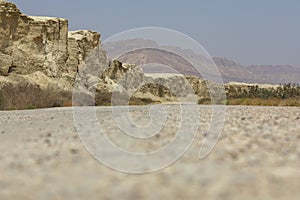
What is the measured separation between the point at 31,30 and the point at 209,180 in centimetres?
2638

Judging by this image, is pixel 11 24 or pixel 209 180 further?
pixel 11 24

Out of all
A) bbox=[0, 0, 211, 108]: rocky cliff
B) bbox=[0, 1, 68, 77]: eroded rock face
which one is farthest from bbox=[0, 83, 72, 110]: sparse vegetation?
bbox=[0, 1, 68, 77]: eroded rock face

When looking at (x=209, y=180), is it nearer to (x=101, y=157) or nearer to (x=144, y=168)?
(x=144, y=168)

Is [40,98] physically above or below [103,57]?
below

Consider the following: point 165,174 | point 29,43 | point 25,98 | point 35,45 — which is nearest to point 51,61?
point 35,45

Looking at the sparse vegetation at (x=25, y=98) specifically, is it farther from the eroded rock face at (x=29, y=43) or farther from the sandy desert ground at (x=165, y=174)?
the sandy desert ground at (x=165, y=174)

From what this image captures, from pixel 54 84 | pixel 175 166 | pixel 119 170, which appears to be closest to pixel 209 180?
pixel 175 166

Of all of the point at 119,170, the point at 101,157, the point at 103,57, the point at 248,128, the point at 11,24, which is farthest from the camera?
the point at 103,57

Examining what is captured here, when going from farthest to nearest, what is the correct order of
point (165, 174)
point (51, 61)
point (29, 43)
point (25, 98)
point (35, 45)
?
point (51, 61) → point (35, 45) → point (29, 43) → point (25, 98) → point (165, 174)

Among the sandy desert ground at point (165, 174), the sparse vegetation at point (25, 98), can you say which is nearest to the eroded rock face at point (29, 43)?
the sparse vegetation at point (25, 98)

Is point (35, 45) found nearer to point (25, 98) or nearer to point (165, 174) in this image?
point (25, 98)

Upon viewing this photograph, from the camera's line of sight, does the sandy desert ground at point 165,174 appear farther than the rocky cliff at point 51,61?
No

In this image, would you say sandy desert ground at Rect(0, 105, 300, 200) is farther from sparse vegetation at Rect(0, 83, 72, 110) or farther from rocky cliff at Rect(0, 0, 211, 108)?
rocky cliff at Rect(0, 0, 211, 108)

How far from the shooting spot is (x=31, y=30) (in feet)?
91.5
